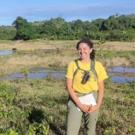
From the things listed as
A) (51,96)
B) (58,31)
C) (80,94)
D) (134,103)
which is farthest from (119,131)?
(58,31)

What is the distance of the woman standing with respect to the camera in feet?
19.4

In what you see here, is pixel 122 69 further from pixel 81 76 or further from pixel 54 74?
pixel 81 76

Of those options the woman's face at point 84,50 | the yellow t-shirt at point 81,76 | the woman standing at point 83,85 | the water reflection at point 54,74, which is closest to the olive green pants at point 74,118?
the woman standing at point 83,85

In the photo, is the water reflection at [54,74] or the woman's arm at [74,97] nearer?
the woman's arm at [74,97]

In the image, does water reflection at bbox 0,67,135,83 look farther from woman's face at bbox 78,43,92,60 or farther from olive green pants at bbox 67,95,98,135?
woman's face at bbox 78,43,92,60

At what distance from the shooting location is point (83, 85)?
234 inches

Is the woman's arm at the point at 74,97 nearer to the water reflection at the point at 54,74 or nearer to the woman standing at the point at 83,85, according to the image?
the woman standing at the point at 83,85

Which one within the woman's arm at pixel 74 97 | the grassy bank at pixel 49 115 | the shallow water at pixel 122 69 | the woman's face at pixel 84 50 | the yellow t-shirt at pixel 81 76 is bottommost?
the shallow water at pixel 122 69

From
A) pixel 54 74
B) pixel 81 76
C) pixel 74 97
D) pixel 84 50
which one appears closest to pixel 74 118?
pixel 74 97

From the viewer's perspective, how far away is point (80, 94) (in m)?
5.97

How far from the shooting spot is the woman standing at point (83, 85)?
590 cm

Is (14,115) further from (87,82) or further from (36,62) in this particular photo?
(36,62)

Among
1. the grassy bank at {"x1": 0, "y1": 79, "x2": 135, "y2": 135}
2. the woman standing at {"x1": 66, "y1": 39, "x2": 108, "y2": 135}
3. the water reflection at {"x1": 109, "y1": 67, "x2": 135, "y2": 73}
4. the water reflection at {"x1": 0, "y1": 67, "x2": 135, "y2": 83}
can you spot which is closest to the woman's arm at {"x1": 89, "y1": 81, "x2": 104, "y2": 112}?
the woman standing at {"x1": 66, "y1": 39, "x2": 108, "y2": 135}

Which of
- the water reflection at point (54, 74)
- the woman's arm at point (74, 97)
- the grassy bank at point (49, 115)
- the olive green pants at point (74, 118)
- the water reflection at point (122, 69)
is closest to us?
the woman's arm at point (74, 97)
